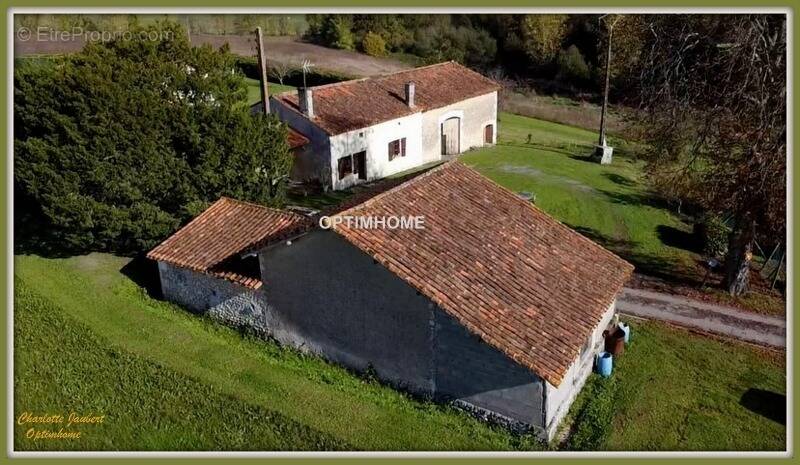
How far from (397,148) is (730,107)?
59.9 feet

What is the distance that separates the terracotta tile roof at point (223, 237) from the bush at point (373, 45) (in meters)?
36.9

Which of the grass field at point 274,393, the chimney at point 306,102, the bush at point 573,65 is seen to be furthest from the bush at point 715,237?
the bush at point 573,65

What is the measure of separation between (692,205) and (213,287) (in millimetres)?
22305

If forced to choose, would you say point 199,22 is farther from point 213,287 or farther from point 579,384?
point 579,384

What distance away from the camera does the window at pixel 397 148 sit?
116 feet

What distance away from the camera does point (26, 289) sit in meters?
20.3

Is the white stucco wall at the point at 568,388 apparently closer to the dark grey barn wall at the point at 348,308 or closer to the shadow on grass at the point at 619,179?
the dark grey barn wall at the point at 348,308

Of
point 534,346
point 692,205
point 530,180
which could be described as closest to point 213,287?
point 534,346

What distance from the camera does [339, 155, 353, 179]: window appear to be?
32812mm

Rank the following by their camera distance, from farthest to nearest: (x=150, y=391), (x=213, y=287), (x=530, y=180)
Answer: (x=530, y=180) → (x=213, y=287) → (x=150, y=391)

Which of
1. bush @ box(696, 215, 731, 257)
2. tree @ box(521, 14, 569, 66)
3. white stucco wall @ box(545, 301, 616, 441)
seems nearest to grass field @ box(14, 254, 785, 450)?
white stucco wall @ box(545, 301, 616, 441)

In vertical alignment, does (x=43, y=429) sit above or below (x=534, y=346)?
below

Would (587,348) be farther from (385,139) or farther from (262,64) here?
(385,139)

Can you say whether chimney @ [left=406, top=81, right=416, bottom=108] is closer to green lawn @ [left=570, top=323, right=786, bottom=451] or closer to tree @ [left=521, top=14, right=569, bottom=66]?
green lawn @ [left=570, top=323, right=786, bottom=451]
